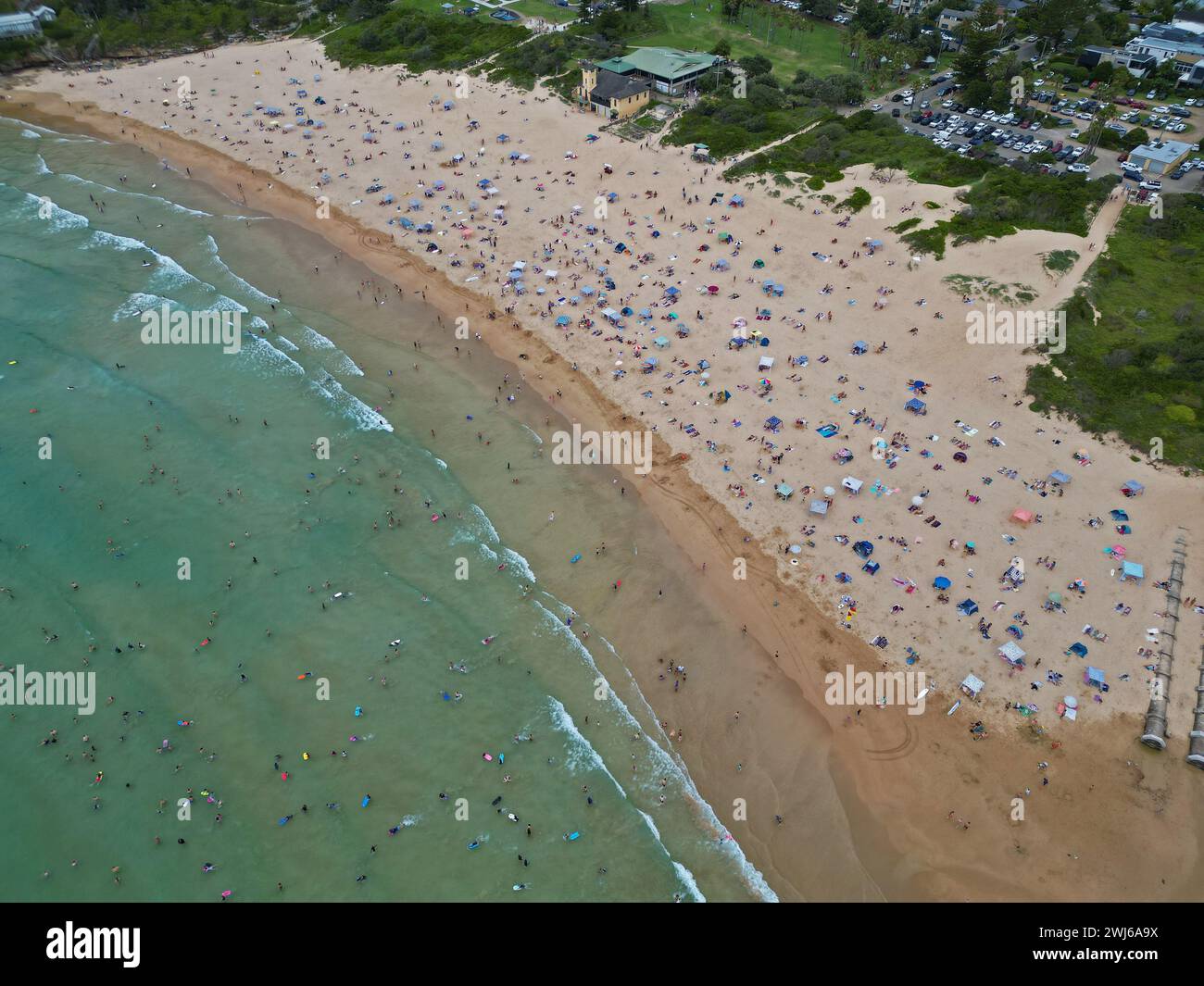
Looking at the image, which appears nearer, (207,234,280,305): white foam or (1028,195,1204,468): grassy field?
(1028,195,1204,468): grassy field

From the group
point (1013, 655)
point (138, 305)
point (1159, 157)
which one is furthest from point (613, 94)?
point (1013, 655)

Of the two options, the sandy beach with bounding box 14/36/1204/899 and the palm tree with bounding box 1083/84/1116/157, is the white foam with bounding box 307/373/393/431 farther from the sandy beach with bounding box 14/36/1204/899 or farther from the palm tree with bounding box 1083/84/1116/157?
the palm tree with bounding box 1083/84/1116/157

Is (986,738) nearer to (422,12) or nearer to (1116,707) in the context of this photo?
(1116,707)

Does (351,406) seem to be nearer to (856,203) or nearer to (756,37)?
(856,203)

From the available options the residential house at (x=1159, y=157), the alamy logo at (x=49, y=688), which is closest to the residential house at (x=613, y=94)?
the residential house at (x=1159, y=157)

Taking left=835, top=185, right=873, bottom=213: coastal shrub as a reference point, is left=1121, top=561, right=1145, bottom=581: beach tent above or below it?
below
